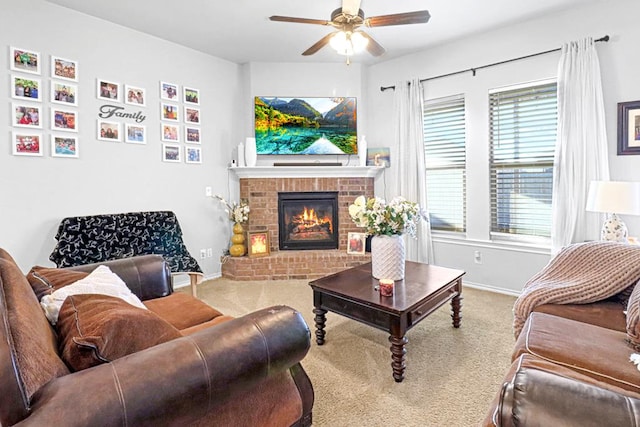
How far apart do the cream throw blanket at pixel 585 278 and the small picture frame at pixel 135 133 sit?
3751 mm

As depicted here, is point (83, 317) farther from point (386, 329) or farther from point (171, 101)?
point (171, 101)

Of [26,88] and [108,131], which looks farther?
[108,131]

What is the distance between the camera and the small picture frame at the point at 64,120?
302cm

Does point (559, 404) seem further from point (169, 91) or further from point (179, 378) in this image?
point (169, 91)

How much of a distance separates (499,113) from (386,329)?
2880mm

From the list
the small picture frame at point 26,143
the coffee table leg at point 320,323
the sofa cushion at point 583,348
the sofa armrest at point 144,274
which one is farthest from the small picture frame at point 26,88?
the sofa cushion at point 583,348

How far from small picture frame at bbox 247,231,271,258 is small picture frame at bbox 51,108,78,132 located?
2.12 meters

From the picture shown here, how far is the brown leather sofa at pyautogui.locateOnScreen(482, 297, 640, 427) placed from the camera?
683mm

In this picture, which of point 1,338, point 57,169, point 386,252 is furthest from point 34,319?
point 57,169

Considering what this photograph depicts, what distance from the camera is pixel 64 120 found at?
308cm

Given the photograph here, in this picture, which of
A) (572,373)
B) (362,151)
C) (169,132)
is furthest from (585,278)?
(169,132)

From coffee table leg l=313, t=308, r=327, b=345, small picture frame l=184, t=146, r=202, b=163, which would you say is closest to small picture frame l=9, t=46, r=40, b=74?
small picture frame l=184, t=146, r=202, b=163

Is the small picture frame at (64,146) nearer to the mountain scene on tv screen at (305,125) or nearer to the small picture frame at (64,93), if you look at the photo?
the small picture frame at (64,93)

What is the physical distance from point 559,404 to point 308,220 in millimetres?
3988
